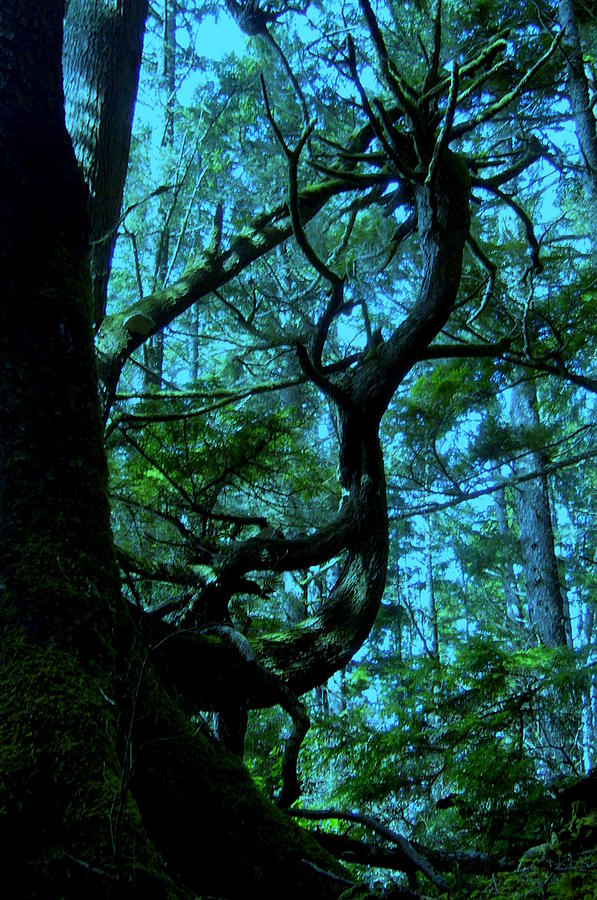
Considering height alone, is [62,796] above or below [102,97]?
below

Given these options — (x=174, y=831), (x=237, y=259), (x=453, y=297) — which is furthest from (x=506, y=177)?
(x=174, y=831)

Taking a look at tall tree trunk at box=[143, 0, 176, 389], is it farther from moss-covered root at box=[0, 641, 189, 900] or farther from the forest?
moss-covered root at box=[0, 641, 189, 900]

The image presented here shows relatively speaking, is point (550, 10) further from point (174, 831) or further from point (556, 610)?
point (174, 831)

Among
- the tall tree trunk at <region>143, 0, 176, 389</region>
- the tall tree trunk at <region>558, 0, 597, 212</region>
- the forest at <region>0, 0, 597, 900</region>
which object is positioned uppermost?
the tall tree trunk at <region>143, 0, 176, 389</region>

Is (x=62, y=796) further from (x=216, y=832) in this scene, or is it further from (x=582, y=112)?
(x=582, y=112)

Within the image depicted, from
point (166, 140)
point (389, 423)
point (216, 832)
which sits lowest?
point (216, 832)

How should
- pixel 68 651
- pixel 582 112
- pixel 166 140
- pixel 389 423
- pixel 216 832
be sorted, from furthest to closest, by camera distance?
pixel 166 140 < pixel 389 423 < pixel 582 112 < pixel 216 832 < pixel 68 651

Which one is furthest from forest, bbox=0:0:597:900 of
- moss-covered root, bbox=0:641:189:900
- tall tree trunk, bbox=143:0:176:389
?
tall tree trunk, bbox=143:0:176:389

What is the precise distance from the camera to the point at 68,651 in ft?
6.47

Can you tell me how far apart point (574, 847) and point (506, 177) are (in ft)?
16.3

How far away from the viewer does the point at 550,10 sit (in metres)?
7.72

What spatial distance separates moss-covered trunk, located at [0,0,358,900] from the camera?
1652 millimetres

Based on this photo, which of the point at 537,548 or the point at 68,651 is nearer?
the point at 68,651

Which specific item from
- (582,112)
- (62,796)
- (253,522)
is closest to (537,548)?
(582,112)
